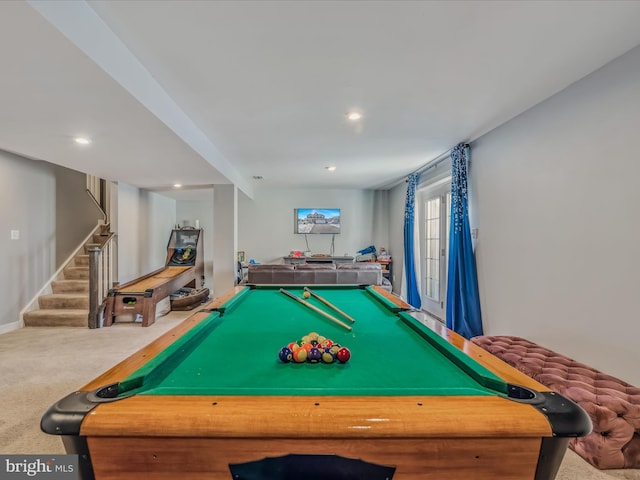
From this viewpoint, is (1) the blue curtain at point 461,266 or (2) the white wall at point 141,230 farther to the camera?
(2) the white wall at point 141,230

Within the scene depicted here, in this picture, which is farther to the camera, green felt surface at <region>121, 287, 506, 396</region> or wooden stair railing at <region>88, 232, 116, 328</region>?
wooden stair railing at <region>88, 232, 116, 328</region>

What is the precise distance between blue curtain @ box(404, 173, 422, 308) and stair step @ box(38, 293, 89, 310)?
5.08 metres

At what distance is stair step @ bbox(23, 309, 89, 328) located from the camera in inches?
167

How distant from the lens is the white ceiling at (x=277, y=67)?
1.56 metres

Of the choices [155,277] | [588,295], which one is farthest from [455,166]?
[155,277]

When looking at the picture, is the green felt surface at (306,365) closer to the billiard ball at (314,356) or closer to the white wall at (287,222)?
the billiard ball at (314,356)

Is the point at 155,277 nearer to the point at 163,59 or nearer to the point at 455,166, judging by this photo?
the point at 163,59

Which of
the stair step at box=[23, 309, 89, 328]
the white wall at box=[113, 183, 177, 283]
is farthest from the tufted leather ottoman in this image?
the white wall at box=[113, 183, 177, 283]

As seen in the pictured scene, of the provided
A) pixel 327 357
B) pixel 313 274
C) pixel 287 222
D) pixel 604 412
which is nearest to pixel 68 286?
pixel 313 274

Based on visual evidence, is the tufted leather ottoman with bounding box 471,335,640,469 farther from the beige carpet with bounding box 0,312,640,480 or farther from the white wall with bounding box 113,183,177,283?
the white wall with bounding box 113,183,177,283

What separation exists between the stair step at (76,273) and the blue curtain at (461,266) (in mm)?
5427

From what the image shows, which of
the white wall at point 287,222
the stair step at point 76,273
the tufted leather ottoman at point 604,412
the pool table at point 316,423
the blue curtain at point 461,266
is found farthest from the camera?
the white wall at point 287,222

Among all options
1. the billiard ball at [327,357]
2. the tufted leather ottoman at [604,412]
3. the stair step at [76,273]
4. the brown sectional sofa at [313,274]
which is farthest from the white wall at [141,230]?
the tufted leather ottoman at [604,412]

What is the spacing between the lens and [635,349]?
188cm
